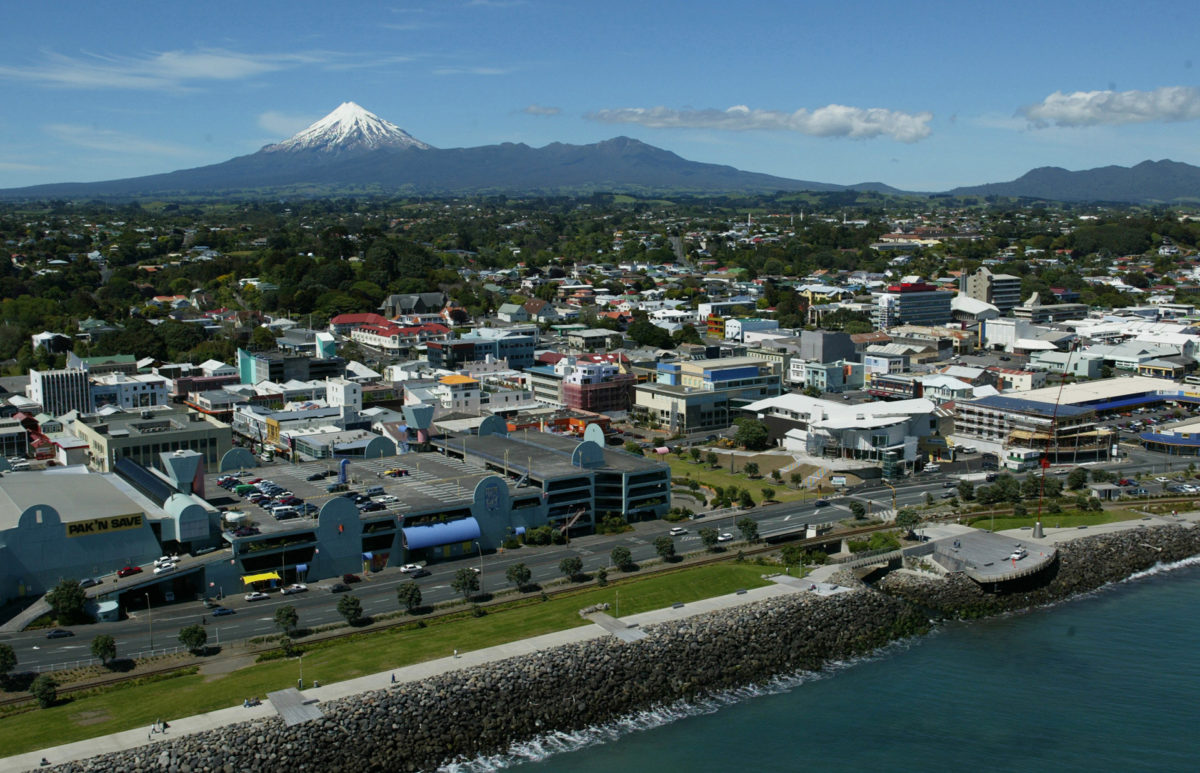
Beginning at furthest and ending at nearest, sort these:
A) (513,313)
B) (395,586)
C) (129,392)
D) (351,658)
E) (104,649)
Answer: (513,313) → (129,392) → (395,586) → (351,658) → (104,649)

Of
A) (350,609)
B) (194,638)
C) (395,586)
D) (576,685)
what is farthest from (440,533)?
(576,685)

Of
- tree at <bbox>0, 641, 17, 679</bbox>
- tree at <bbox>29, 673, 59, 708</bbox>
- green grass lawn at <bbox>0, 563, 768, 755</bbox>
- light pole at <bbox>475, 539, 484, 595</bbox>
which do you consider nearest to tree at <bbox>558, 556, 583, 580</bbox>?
green grass lawn at <bbox>0, 563, 768, 755</bbox>

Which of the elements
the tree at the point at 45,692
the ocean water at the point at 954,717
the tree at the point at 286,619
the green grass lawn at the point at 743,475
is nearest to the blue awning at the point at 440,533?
the tree at the point at 286,619

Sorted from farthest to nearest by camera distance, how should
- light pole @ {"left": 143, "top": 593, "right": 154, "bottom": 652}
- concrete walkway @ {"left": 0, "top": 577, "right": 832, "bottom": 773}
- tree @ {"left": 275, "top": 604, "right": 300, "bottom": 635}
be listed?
tree @ {"left": 275, "top": 604, "right": 300, "bottom": 635}, light pole @ {"left": 143, "top": 593, "right": 154, "bottom": 652}, concrete walkway @ {"left": 0, "top": 577, "right": 832, "bottom": 773}

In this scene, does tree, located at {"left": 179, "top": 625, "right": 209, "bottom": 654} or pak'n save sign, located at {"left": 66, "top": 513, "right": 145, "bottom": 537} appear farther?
pak'n save sign, located at {"left": 66, "top": 513, "right": 145, "bottom": 537}

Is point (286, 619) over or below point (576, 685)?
over

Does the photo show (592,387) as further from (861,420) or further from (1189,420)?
(1189,420)

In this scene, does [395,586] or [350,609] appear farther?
[395,586]

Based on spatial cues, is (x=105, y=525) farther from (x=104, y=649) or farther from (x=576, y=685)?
(x=576, y=685)

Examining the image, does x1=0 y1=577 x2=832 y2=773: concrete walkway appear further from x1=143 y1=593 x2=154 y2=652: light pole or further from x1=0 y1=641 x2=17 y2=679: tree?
x1=143 y1=593 x2=154 y2=652: light pole
